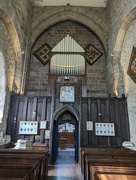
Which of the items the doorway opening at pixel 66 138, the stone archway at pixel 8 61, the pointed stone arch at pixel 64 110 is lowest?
the doorway opening at pixel 66 138

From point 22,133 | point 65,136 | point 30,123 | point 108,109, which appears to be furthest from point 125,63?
point 65,136

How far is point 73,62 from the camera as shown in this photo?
8680 mm

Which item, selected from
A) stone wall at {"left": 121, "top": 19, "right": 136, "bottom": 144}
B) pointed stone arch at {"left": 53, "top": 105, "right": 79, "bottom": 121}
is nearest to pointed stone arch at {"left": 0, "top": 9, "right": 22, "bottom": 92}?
pointed stone arch at {"left": 53, "top": 105, "right": 79, "bottom": 121}

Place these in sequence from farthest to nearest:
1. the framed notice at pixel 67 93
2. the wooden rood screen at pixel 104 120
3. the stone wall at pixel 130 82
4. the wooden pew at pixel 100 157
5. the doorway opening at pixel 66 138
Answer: the doorway opening at pixel 66 138 < the framed notice at pixel 67 93 < the wooden rood screen at pixel 104 120 < the stone wall at pixel 130 82 < the wooden pew at pixel 100 157

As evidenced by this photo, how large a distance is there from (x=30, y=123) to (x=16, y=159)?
3610mm

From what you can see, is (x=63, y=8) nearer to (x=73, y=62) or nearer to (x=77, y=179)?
(x=73, y=62)

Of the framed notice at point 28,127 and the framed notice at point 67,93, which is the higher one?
the framed notice at point 67,93

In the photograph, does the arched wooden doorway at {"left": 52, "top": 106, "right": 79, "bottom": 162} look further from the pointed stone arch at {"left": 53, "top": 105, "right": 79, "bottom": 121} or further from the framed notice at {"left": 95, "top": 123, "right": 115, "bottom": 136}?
the framed notice at {"left": 95, "top": 123, "right": 115, "bottom": 136}

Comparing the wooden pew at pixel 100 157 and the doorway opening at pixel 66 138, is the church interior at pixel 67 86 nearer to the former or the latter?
the wooden pew at pixel 100 157

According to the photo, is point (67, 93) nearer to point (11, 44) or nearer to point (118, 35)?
point (11, 44)

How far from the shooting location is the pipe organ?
8.53 m

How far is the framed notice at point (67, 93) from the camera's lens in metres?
6.36

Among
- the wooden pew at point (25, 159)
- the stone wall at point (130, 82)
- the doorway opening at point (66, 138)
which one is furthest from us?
the doorway opening at point (66, 138)

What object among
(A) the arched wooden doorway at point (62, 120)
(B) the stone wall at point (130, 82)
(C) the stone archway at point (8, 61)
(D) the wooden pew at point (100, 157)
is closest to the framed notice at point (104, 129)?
(B) the stone wall at point (130, 82)
